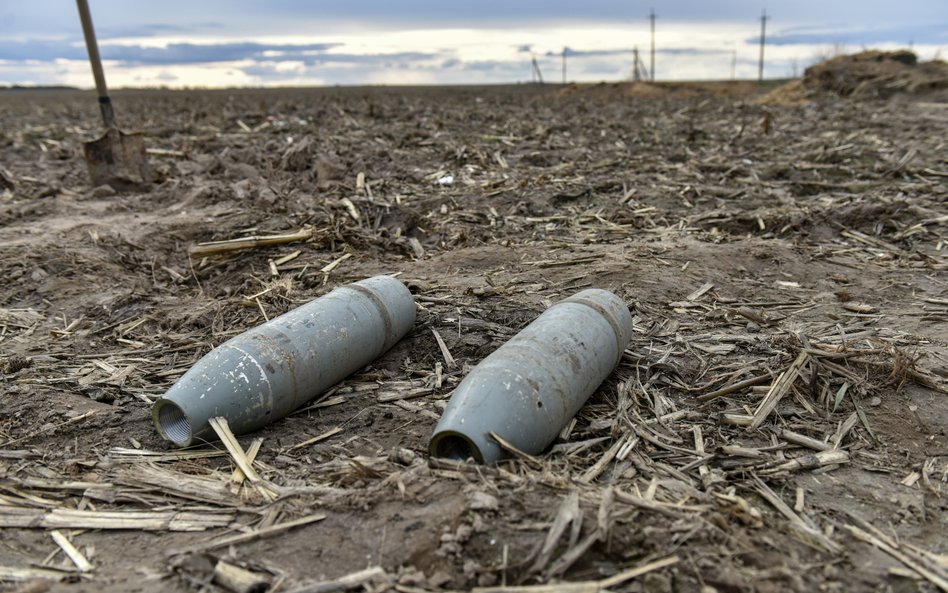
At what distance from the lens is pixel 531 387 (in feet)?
13.1

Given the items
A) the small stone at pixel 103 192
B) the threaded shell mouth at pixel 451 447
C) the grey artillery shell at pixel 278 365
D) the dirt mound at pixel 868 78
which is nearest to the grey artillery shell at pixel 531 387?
the threaded shell mouth at pixel 451 447

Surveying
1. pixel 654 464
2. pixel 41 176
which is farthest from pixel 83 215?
pixel 654 464

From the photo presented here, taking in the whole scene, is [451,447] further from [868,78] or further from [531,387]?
[868,78]

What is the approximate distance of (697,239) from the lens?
8547 millimetres

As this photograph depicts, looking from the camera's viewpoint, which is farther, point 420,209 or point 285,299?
point 420,209

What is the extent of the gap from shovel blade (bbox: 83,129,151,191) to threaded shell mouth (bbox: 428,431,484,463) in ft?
32.3

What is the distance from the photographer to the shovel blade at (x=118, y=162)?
11.8 meters

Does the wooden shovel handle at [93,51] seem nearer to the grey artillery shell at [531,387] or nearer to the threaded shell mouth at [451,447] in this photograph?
the grey artillery shell at [531,387]

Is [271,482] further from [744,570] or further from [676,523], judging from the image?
[744,570]

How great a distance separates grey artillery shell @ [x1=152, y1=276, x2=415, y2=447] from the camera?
429 cm

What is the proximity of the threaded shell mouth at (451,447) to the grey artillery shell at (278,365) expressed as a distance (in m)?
1.22

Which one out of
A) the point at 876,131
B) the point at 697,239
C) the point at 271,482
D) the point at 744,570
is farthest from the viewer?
the point at 876,131

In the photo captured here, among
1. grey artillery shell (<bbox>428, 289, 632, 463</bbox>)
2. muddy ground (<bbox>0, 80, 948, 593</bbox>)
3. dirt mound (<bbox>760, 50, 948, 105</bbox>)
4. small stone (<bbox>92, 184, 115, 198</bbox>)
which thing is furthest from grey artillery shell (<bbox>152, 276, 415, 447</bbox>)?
dirt mound (<bbox>760, 50, 948, 105</bbox>)

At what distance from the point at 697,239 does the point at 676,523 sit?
5.94 m
